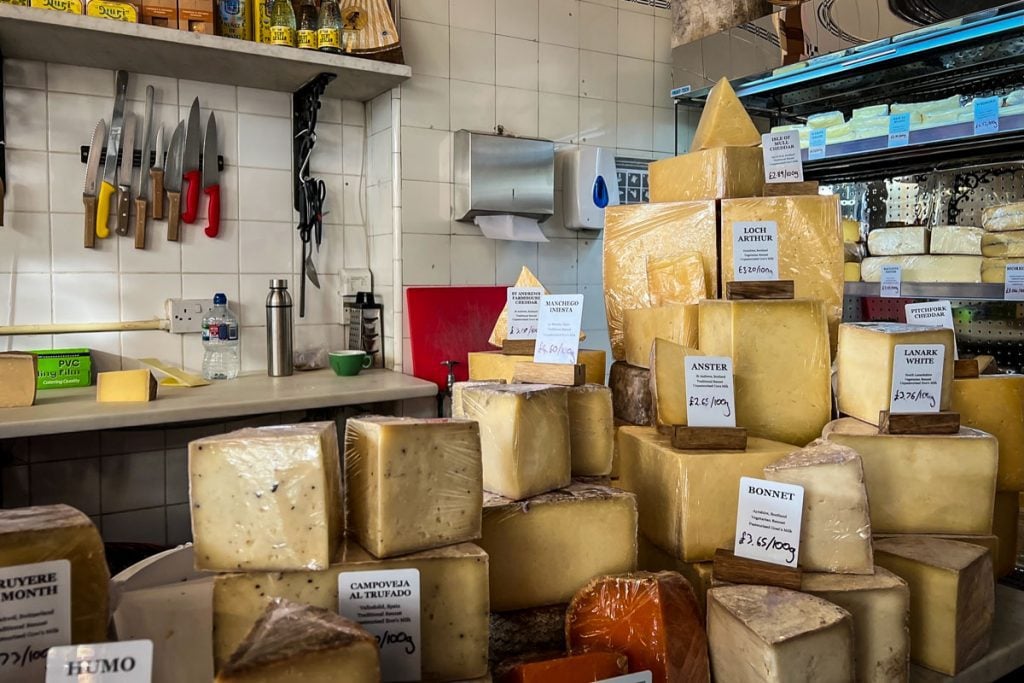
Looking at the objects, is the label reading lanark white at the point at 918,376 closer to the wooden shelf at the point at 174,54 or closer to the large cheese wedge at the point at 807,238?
the large cheese wedge at the point at 807,238

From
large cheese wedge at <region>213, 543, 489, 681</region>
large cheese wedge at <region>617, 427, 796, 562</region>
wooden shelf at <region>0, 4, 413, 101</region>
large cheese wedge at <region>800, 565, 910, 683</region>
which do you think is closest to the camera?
large cheese wedge at <region>213, 543, 489, 681</region>

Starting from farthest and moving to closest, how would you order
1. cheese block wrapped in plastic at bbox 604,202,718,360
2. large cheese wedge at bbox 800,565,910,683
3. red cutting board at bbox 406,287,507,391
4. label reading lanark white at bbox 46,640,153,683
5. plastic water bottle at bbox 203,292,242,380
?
1. red cutting board at bbox 406,287,507,391
2. plastic water bottle at bbox 203,292,242,380
3. cheese block wrapped in plastic at bbox 604,202,718,360
4. large cheese wedge at bbox 800,565,910,683
5. label reading lanark white at bbox 46,640,153,683

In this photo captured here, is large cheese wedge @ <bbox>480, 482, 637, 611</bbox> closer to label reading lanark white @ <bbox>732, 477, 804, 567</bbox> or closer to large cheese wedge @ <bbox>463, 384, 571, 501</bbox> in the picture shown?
large cheese wedge @ <bbox>463, 384, 571, 501</bbox>

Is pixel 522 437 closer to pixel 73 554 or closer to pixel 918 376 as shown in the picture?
pixel 73 554

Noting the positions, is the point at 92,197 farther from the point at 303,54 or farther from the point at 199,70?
the point at 303,54

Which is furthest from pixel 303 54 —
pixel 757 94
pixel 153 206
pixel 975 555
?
pixel 975 555

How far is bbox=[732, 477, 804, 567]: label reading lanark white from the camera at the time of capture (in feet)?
4.12

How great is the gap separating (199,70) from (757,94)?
7.73 ft

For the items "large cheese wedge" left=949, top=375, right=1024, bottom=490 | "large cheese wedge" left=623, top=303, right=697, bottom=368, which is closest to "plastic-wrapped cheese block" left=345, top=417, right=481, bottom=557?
"large cheese wedge" left=623, top=303, right=697, bottom=368

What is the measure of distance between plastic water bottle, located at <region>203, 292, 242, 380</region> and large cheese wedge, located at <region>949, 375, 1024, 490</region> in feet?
8.09

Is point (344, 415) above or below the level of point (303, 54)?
below

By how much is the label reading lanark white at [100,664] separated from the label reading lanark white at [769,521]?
0.94m

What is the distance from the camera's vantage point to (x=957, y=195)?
325cm

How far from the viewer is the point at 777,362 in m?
1.62
